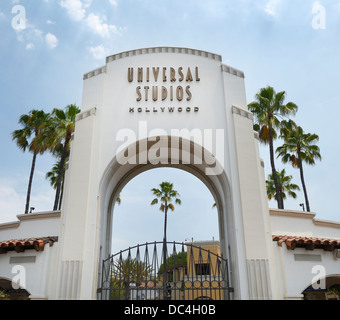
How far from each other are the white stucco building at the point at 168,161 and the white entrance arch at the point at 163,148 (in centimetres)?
3

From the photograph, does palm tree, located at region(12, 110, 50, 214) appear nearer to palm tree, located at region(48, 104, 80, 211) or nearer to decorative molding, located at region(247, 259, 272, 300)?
palm tree, located at region(48, 104, 80, 211)

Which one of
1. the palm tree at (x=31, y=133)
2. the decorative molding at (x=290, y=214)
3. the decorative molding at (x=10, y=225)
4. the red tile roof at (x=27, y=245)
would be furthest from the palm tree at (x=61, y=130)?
the decorative molding at (x=290, y=214)

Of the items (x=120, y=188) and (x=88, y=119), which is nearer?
(x=88, y=119)

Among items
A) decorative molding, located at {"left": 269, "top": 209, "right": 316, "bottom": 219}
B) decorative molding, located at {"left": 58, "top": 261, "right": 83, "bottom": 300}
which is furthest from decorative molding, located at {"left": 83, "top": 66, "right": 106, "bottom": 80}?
decorative molding, located at {"left": 269, "top": 209, "right": 316, "bottom": 219}

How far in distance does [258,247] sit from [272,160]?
11.6 m

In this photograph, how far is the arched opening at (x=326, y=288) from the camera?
9.61m

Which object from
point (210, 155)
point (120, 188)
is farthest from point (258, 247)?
point (120, 188)

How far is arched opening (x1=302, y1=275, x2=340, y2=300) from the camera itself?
31.5 feet

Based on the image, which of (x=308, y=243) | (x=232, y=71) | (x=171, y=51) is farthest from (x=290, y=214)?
(x=171, y=51)

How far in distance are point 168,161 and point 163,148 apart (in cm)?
146

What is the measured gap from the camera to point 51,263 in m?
9.21

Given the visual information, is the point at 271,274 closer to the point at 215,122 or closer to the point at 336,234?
the point at 336,234

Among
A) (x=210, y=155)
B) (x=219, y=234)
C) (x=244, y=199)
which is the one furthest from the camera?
(x=219, y=234)

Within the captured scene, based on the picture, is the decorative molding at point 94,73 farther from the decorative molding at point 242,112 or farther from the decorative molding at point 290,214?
the decorative molding at point 290,214
